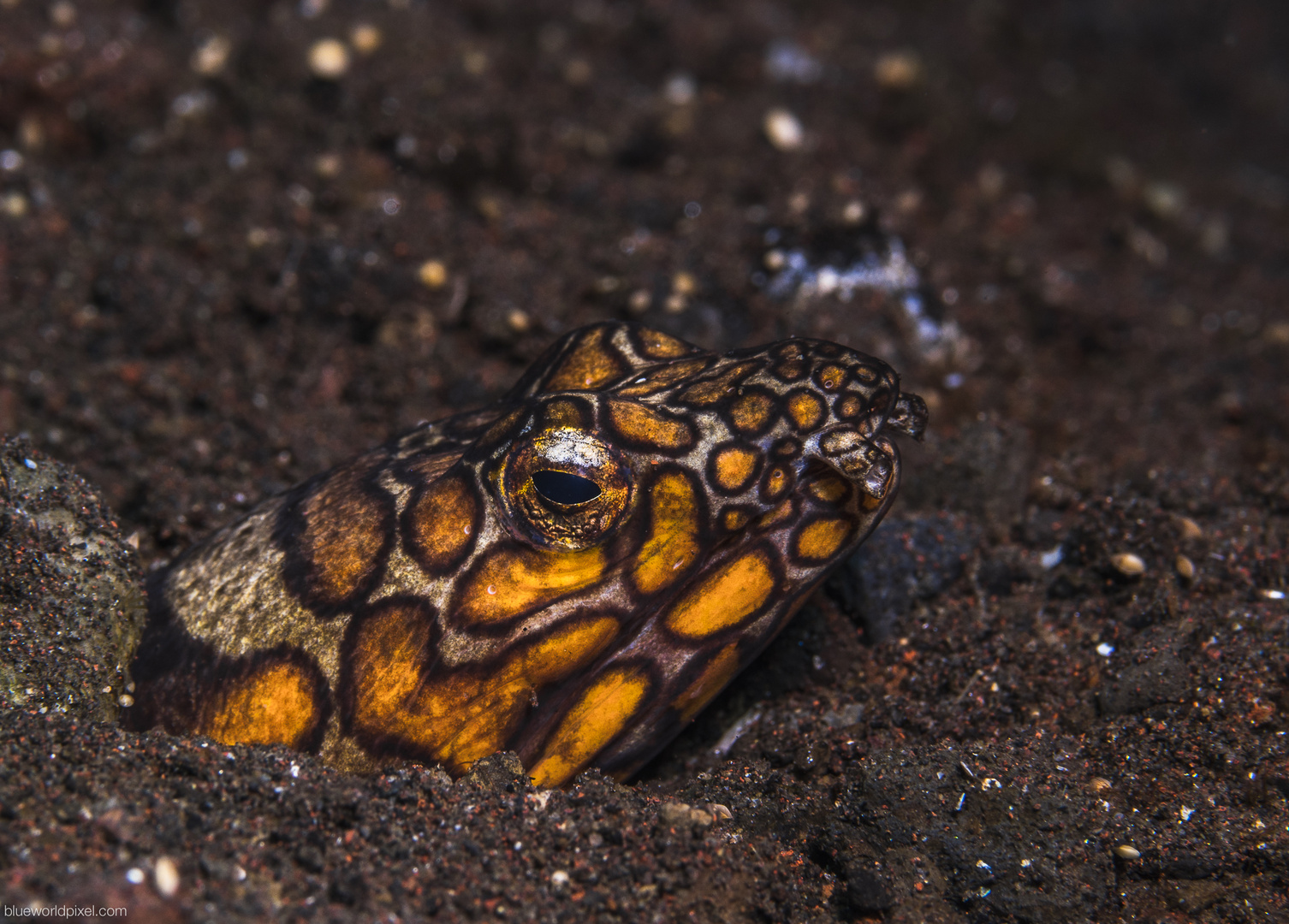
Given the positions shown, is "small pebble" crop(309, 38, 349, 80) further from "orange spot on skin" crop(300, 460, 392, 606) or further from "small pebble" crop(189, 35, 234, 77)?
"orange spot on skin" crop(300, 460, 392, 606)

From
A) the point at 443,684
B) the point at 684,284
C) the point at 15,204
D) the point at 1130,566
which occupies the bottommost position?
the point at 1130,566

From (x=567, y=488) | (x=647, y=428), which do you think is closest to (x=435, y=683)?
(x=567, y=488)

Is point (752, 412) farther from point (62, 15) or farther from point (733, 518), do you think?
point (62, 15)

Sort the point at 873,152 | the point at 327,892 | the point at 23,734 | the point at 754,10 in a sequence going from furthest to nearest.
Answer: the point at 754,10 → the point at 873,152 → the point at 23,734 → the point at 327,892

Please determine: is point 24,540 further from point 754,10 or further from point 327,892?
point 754,10

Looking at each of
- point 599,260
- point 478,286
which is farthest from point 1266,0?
point 478,286
